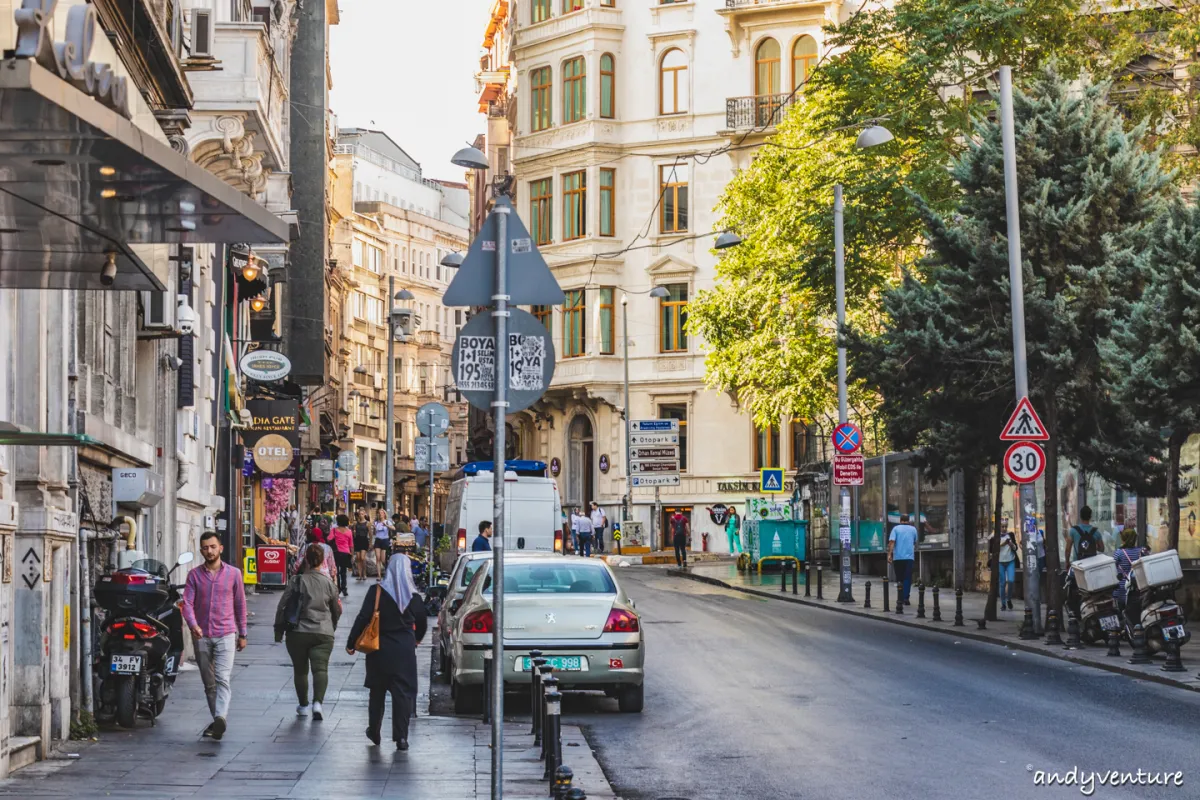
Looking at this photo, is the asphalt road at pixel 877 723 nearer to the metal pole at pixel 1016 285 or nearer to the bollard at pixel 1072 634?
the bollard at pixel 1072 634

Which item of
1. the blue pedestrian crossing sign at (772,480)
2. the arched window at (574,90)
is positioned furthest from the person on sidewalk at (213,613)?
the arched window at (574,90)

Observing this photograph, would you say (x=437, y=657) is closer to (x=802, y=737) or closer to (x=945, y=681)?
(x=945, y=681)

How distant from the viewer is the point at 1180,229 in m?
24.5

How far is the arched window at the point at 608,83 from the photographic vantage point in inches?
2689

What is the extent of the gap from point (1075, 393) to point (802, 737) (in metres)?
14.1

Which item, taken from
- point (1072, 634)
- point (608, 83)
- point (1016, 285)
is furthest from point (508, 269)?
point (608, 83)

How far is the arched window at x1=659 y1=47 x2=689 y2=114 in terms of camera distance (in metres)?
68.1

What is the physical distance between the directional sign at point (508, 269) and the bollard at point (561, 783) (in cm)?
251

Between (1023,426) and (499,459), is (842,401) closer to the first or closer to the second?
(1023,426)

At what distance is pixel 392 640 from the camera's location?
52.1 ft

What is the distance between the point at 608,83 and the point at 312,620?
52.7m

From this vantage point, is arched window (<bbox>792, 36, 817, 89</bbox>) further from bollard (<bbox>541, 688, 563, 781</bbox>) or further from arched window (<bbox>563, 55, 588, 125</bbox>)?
bollard (<bbox>541, 688, 563, 781</bbox>)

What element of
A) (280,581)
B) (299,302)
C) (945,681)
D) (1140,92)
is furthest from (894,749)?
(299,302)

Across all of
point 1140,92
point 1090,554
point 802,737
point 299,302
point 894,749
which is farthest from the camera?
point 299,302
